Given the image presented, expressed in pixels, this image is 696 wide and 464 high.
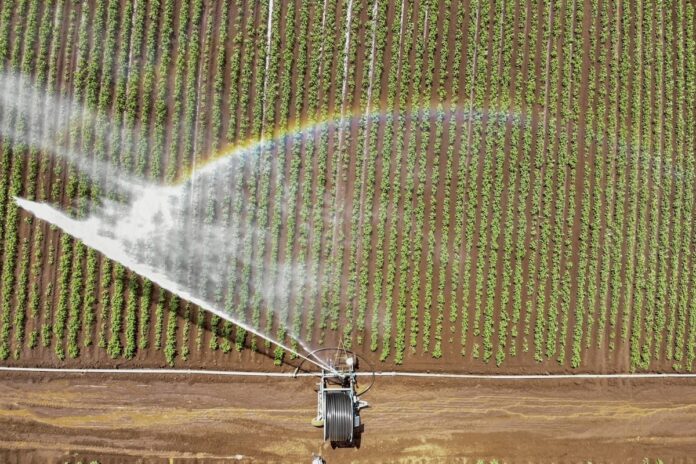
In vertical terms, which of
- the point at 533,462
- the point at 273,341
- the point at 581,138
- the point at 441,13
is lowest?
the point at 533,462

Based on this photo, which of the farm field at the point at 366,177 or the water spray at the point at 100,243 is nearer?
the water spray at the point at 100,243

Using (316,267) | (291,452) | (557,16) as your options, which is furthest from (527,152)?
(291,452)

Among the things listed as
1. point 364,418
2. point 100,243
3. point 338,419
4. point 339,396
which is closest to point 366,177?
point 339,396

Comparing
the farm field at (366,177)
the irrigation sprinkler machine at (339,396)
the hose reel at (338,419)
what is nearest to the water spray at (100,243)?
the farm field at (366,177)

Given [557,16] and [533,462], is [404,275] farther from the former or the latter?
[557,16]

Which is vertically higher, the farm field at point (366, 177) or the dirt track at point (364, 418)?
the farm field at point (366, 177)

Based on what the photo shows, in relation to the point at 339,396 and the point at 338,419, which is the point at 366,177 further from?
the point at 338,419

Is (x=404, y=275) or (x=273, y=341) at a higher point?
(x=404, y=275)

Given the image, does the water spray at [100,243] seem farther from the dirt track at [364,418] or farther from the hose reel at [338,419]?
the dirt track at [364,418]
